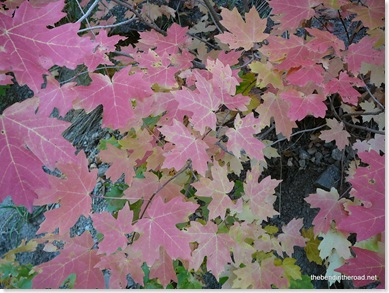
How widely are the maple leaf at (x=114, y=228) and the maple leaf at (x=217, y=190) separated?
7.8 inches

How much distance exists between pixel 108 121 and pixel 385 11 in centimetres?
82

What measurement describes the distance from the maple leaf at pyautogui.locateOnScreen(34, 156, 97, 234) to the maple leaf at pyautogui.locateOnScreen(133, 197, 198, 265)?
146 millimetres

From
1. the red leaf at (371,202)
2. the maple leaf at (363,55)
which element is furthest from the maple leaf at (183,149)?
the maple leaf at (363,55)

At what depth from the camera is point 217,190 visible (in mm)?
970

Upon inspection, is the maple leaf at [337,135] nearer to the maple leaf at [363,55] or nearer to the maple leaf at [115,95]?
the maple leaf at [363,55]

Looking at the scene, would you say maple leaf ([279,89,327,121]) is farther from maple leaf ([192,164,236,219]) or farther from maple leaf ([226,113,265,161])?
maple leaf ([192,164,236,219])

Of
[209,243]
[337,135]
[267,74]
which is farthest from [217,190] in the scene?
[337,135]

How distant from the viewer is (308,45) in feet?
3.22

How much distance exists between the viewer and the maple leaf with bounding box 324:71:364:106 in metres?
0.98

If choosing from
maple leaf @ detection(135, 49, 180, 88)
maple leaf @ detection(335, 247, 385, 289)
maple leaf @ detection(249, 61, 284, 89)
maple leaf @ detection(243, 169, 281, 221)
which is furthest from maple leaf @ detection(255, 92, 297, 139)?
maple leaf @ detection(335, 247, 385, 289)

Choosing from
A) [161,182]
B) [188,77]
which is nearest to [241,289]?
[161,182]

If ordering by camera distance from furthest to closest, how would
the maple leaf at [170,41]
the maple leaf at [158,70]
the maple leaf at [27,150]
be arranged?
1. the maple leaf at [170,41]
2. the maple leaf at [158,70]
3. the maple leaf at [27,150]

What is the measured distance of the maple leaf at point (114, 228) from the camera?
33.0 inches

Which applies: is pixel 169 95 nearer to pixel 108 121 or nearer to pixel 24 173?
pixel 108 121
